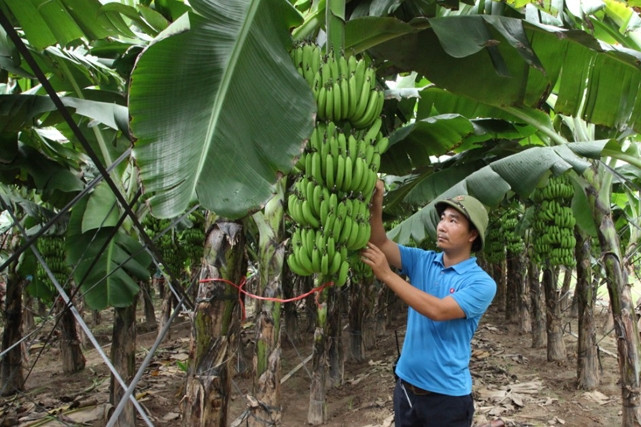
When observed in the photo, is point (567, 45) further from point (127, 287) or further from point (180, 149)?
point (127, 287)

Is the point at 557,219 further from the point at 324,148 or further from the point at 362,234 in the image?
the point at 324,148

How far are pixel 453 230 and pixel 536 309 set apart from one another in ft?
21.7

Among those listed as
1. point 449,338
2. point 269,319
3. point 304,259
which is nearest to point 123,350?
point 269,319

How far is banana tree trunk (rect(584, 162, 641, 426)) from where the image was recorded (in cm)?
426

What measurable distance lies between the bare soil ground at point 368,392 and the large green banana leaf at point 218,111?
9.11ft

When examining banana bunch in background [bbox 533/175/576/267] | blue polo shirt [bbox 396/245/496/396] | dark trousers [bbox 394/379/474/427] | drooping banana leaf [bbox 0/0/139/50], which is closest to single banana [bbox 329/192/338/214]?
blue polo shirt [bbox 396/245/496/396]

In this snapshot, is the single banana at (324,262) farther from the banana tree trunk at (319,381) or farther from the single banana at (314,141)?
the banana tree trunk at (319,381)

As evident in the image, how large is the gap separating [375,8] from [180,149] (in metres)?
1.55

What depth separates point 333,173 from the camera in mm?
1856

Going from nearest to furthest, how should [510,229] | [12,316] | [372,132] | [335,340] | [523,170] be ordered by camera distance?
[372,132], [523,170], [12,316], [335,340], [510,229]

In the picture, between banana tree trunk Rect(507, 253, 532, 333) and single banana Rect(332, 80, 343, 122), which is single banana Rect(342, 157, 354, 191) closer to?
single banana Rect(332, 80, 343, 122)

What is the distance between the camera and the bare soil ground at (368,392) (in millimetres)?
5320

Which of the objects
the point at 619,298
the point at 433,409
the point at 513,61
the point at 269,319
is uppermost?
the point at 513,61

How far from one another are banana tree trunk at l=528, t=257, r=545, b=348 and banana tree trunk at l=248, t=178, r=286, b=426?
5.91 meters
